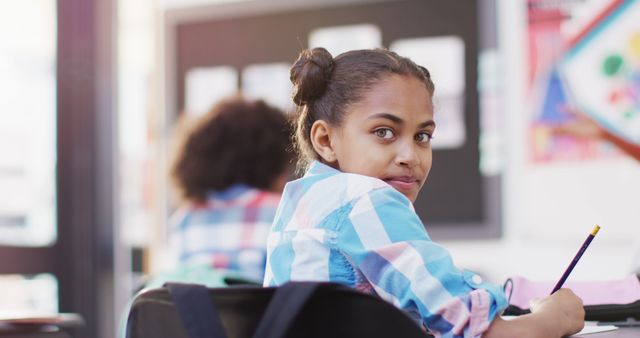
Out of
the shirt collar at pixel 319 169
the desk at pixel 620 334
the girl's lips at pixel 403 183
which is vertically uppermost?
the shirt collar at pixel 319 169

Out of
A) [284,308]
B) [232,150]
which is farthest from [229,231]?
[284,308]

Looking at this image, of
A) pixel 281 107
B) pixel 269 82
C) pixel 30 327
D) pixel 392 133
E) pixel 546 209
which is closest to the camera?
pixel 392 133

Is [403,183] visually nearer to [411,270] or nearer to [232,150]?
[411,270]

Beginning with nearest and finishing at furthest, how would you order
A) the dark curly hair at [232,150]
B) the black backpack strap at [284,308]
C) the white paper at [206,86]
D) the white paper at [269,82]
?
the black backpack strap at [284,308]
the dark curly hair at [232,150]
the white paper at [269,82]
the white paper at [206,86]

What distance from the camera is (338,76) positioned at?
3.92 feet

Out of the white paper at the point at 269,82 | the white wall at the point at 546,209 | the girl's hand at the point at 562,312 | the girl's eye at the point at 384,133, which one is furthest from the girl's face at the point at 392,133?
the white paper at the point at 269,82

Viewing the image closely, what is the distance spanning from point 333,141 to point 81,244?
87.3 inches

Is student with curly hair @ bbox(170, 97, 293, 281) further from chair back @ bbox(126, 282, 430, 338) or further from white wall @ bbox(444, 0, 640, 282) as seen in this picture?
chair back @ bbox(126, 282, 430, 338)

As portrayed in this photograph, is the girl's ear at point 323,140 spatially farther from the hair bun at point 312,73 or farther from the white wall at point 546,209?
the white wall at point 546,209

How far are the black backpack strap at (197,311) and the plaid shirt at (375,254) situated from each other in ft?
0.66

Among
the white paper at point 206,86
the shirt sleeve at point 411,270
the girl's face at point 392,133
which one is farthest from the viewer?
the white paper at point 206,86

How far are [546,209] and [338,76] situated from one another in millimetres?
1552

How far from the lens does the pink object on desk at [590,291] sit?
1.13m

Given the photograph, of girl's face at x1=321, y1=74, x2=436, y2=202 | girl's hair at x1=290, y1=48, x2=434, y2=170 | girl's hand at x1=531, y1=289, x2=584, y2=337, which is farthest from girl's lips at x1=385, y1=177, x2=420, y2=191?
girl's hand at x1=531, y1=289, x2=584, y2=337
